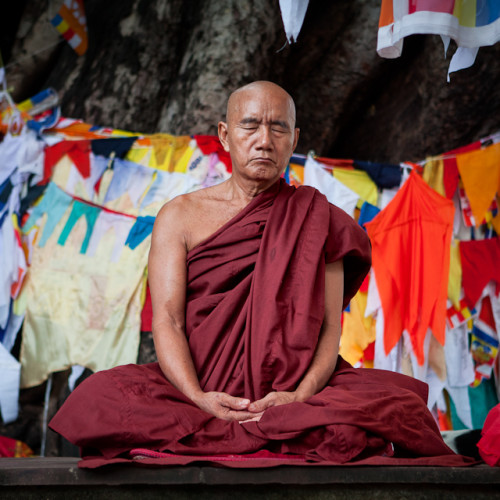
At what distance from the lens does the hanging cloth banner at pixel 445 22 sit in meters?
2.48

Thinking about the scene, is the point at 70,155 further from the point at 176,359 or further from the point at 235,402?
the point at 235,402

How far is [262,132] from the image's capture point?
269cm

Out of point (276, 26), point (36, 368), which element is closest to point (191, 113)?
point (276, 26)

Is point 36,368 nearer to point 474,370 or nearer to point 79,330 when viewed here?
point 79,330

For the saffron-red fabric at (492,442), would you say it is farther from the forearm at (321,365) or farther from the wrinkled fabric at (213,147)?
the wrinkled fabric at (213,147)

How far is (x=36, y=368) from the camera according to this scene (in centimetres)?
424

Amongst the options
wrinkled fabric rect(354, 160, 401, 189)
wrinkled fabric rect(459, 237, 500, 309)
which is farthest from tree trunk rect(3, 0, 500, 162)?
wrinkled fabric rect(459, 237, 500, 309)

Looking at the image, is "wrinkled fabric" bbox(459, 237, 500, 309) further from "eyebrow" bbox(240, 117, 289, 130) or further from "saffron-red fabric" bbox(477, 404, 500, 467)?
"saffron-red fabric" bbox(477, 404, 500, 467)

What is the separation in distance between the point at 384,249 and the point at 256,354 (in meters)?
2.04

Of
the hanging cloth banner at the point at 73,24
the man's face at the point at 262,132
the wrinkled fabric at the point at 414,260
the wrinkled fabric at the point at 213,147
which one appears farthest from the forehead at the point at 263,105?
the hanging cloth banner at the point at 73,24

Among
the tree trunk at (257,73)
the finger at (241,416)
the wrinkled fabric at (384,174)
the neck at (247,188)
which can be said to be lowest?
the finger at (241,416)

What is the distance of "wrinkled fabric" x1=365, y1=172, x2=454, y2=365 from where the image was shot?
4.02 meters

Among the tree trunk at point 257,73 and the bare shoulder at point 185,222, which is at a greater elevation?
the tree trunk at point 257,73

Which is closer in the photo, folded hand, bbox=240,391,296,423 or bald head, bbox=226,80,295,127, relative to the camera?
folded hand, bbox=240,391,296,423
